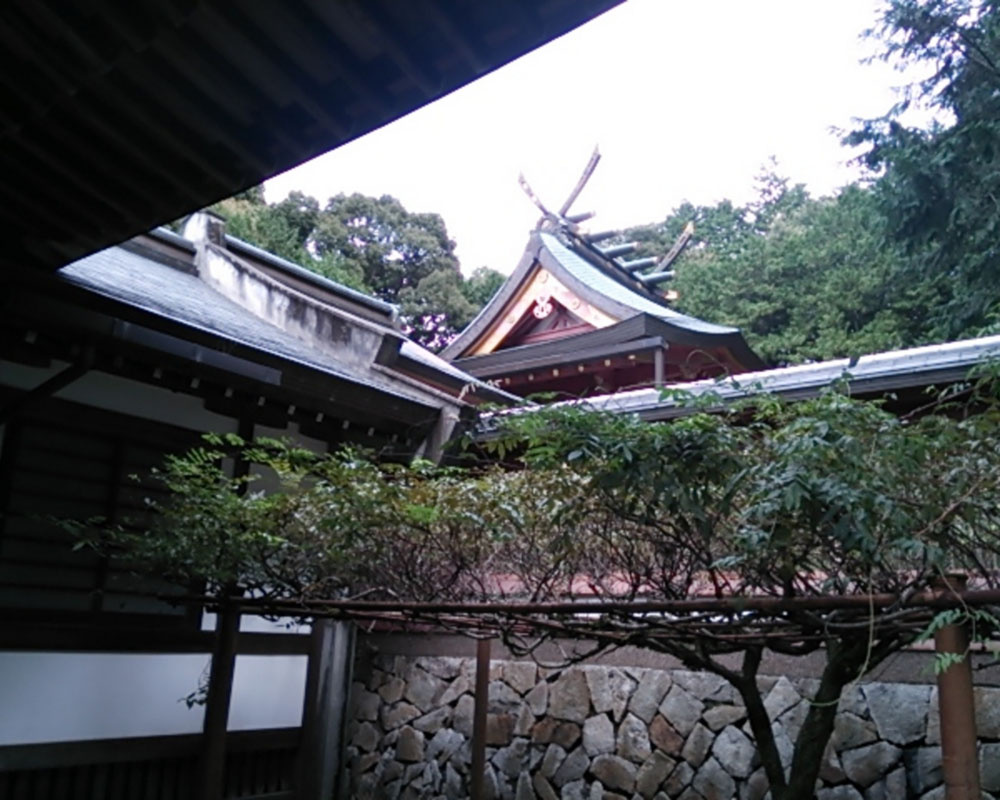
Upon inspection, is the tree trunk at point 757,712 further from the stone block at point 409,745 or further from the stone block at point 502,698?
the stone block at point 409,745

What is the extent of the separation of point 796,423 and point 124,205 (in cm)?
269

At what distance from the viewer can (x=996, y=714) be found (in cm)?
397

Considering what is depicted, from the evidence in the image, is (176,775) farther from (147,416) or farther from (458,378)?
(458,378)

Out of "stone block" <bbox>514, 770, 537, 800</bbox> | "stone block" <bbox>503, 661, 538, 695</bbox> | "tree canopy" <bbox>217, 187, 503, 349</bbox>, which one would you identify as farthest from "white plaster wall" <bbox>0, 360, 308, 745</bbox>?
"tree canopy" <bbox>217, 187, 503, 349</bbox>

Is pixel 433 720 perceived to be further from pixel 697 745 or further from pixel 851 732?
pixel 851 732

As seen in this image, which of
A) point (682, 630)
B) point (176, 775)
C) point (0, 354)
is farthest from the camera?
point (176, 775)

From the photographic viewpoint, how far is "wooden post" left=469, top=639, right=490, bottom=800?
5.39m

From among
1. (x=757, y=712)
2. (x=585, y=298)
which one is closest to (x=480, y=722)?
(x=757, y=712)

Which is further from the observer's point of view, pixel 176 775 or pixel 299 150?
pixel 176 775

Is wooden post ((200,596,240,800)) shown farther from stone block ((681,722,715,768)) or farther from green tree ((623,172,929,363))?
green tree ((623,172,929,363))

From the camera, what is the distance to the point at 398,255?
23.8 metres

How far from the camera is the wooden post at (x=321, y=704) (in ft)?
19.5

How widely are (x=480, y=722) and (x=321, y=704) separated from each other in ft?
4.24

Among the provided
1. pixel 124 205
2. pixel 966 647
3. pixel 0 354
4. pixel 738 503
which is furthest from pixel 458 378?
pixel 966 647
